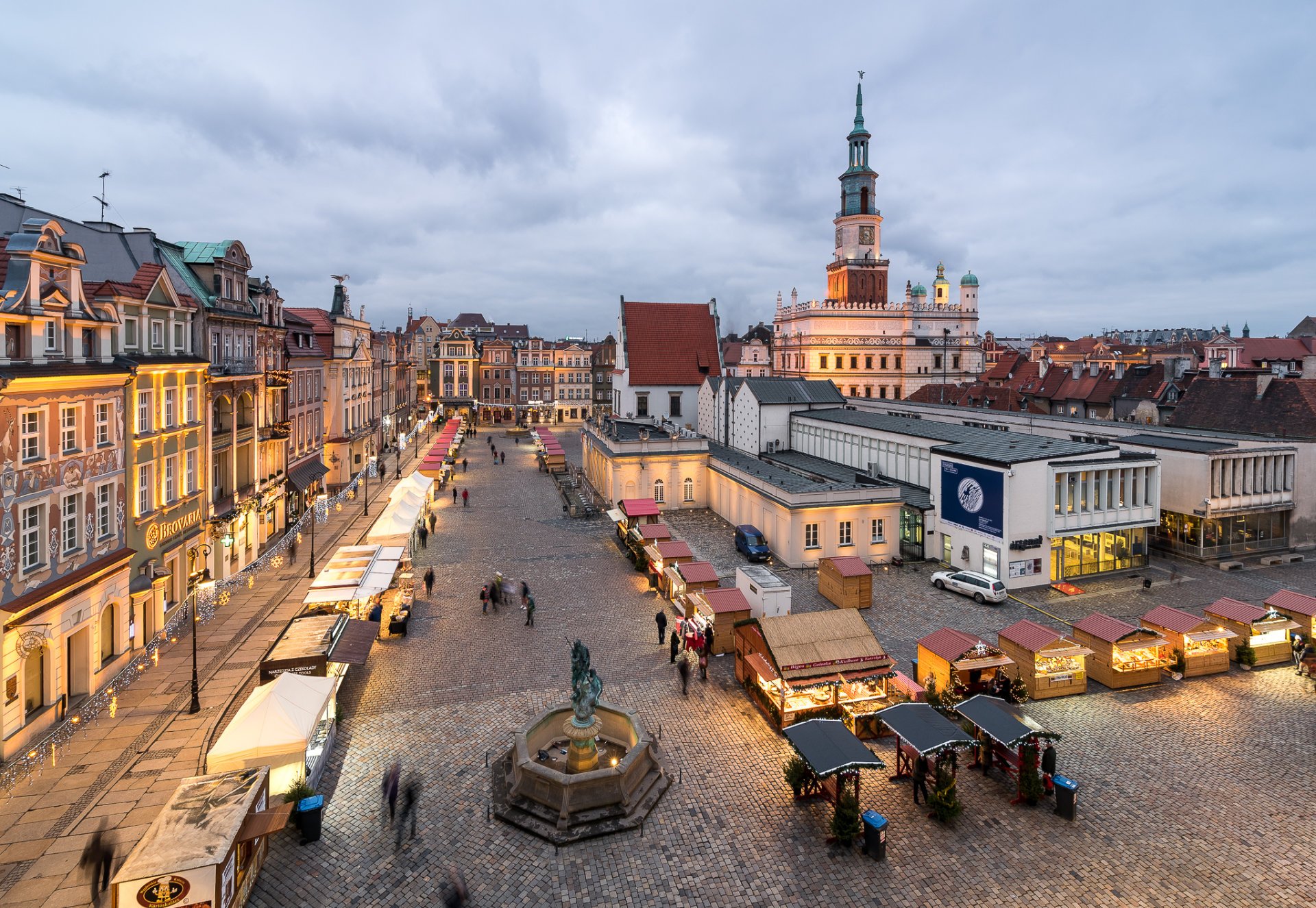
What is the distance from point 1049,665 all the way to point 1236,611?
7.22 metres

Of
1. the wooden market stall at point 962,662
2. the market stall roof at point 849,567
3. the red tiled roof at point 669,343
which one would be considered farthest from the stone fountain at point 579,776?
the red tiled roof at point 669,343

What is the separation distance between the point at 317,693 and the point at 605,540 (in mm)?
22650

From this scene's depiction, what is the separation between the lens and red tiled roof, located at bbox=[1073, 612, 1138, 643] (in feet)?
64.1

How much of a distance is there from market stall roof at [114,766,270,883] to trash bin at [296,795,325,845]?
876 millimetres

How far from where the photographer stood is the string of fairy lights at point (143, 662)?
602 inches

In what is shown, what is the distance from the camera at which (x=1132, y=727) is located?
56.2 ft

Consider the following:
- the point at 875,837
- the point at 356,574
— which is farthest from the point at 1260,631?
the point at 356,574

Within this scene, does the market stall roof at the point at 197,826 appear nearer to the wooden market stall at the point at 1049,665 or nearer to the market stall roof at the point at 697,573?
the market stall roof at the point at 697,573

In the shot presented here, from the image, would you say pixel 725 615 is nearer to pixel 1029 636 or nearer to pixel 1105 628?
pixel 1029 636

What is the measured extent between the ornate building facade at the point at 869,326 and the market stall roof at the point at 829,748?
200ft

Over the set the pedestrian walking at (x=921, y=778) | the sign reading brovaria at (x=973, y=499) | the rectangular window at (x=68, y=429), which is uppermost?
the rectangular window at (x=68, y=429)

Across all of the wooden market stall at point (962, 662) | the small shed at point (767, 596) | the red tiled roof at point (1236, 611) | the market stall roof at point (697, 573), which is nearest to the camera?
the wooden market stall at point (962, 662)

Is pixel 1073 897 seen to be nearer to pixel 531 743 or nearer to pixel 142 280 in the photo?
pixel 531 743

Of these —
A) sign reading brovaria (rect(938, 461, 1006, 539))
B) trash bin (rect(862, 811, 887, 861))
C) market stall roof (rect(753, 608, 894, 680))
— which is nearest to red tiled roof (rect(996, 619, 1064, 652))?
market stall roof (rect(753, 608, 894, 680))
